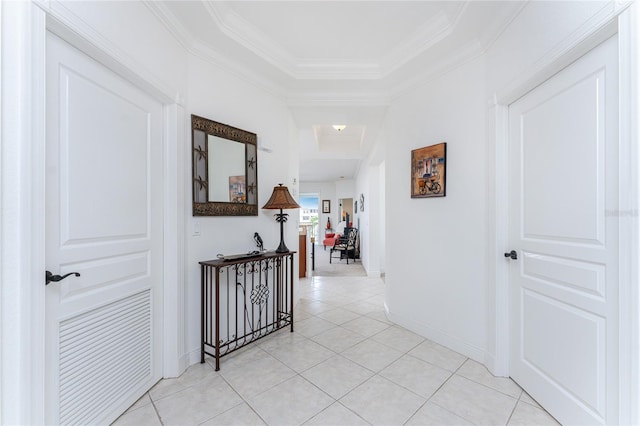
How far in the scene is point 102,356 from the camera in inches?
61.1

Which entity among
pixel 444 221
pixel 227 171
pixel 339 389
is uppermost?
pixel 227 171

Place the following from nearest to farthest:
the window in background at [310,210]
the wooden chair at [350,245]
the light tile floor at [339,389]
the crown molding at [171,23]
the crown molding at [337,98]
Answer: the light tile floor at [339,389] < the crown molding at [171,23] < the crown molding at [337,98] < the wooden chair at [350,245] < the window in background at [310,210]

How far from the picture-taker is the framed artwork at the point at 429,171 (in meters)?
2.57

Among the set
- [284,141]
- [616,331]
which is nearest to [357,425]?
[616,331]

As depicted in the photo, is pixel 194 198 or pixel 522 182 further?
pixel 194 198

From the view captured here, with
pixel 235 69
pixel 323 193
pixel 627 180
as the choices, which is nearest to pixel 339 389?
pixel 627 180

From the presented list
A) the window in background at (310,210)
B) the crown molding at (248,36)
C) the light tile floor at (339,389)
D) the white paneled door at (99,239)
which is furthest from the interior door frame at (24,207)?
the window in background at (310,210)

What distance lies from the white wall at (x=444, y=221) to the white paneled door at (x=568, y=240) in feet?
1.02

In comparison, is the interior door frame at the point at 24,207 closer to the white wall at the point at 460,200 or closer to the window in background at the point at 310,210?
the white wall at the point at 460,200

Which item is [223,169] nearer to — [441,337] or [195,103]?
[195,103]

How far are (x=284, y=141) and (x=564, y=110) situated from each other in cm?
248

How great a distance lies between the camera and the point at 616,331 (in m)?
1.29

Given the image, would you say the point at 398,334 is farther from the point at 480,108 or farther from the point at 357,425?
the point at 480,108

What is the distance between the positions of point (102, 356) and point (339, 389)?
148 centimetres
